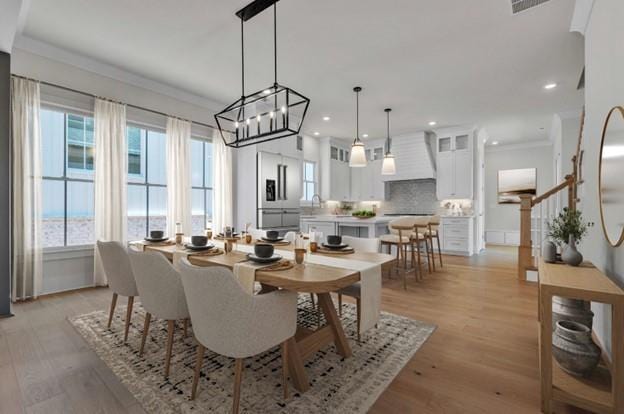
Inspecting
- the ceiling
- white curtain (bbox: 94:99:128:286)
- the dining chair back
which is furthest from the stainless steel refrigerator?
the dining chair back

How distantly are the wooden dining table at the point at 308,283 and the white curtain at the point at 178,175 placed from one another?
6.91 ft

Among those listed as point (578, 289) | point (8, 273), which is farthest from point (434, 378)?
point (8, 273)

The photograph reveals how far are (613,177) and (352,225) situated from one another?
12.0 ft

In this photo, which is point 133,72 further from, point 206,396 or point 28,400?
point 206,396

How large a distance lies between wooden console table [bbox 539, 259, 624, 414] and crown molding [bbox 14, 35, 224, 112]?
4882 millimetres

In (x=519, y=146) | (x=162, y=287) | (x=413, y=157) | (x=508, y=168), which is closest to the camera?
(x=162, y=287)

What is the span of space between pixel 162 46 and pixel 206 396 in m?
3.44

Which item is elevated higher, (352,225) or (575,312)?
(352,225)

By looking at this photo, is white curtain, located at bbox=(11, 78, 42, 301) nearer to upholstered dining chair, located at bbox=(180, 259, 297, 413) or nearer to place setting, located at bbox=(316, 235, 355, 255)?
upholstered dining chair, located at bbox=(180, 259, 297, 413)

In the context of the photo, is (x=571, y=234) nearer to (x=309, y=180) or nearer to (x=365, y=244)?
(x=365, y=244)

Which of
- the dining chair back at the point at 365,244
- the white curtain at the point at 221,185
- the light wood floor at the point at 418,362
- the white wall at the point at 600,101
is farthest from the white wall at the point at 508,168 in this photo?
the white curtain at the point at 221,185

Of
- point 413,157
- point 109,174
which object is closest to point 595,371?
point 109,174

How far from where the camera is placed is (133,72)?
3.90 meters

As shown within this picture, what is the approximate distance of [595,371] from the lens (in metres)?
1.69
